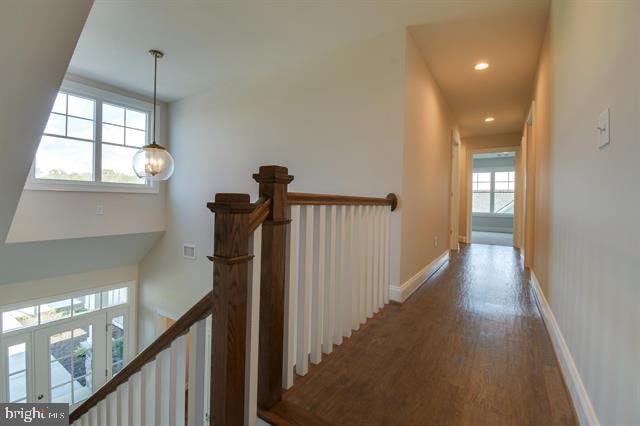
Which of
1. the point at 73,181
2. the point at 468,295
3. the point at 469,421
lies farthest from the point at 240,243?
the point at 73,181

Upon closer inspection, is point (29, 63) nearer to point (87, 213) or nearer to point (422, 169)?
point (87, 213)

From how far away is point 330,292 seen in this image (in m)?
1.68

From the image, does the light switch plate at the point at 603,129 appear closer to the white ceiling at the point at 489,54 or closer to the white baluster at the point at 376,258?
the white baluster at the point at 376,258

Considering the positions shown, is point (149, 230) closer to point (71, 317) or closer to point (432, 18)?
point (71, 317)

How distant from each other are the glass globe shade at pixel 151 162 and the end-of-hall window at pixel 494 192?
29.8 feet

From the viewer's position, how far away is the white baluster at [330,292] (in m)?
1.67

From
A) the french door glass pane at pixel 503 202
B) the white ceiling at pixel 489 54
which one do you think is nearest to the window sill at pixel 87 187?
the white ceiling at pixel 489 54

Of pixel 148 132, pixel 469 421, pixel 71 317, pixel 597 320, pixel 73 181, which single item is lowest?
pixel 71 317

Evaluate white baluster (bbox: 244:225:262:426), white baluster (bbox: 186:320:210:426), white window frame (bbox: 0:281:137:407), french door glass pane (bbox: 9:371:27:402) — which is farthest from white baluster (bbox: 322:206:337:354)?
french door glass pane (bbox: 9:371:27:402)

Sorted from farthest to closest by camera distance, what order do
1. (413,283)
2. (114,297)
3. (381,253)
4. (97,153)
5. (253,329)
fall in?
(114,297)
(97,153)
(413,283)
(381,253)
(253,329)

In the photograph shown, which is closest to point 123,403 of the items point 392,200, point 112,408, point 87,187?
point 112,408

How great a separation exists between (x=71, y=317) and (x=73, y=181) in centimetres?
211

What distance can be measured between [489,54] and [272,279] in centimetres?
332

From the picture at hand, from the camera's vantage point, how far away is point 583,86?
147 cm
